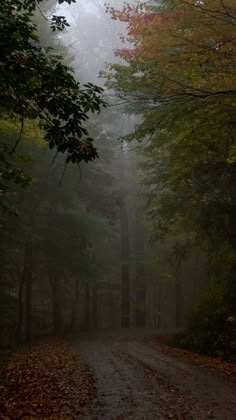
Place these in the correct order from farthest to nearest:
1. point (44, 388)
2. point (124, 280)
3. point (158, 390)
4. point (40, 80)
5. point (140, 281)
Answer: point (140, 281)
point (124, 280)
point (44, 388)
point (158, 390)
point (40, 80)

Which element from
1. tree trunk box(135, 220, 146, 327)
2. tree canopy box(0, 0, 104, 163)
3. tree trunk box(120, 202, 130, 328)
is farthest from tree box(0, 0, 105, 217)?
tree trunk box(135, 220, 146, 327)

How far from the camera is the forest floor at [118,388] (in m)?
7.00

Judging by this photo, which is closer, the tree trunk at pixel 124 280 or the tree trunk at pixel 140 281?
the tree trunk at pixel 124 280

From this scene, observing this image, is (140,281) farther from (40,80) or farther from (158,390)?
(40,80)

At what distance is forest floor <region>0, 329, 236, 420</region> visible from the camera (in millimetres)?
6996

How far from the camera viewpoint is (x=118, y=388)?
8703mm

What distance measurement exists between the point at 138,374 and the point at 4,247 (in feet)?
38.7

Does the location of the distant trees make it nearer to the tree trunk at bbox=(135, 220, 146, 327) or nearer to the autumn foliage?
the autumn foliage

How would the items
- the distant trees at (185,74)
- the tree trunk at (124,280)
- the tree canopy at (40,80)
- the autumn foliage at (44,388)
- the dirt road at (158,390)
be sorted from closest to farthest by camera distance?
1. the tree canopy at (40,80)
2. the dirt road at (158,390)
3. the autumn foliage at (44,388)
4. the distant trees at (185,74)
5. the tree trunk at (124,280)

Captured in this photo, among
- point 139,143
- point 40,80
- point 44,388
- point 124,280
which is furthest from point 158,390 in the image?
point 124,280

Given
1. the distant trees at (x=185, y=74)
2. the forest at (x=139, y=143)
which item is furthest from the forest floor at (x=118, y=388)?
the distant trees at (x=185, y=74)

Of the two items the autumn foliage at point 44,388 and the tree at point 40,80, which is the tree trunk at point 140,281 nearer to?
the autumn foliage at point 44,388

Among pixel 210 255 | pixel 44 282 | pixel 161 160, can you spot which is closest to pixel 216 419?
pixel 210 255

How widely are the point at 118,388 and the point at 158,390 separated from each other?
78 centimetres
